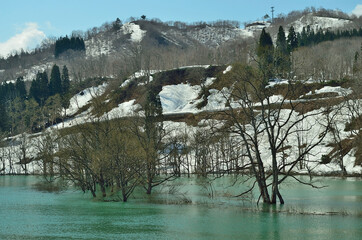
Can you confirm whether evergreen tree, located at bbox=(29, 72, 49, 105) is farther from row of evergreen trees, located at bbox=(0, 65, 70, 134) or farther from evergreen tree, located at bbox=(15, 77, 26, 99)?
evergreen tree, located at bbox=(15, 77, 26, 99)

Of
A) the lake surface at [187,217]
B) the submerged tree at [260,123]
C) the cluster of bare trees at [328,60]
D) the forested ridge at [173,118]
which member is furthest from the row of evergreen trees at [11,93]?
the submerged tree at [260,123]

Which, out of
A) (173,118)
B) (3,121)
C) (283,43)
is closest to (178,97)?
(173,118)

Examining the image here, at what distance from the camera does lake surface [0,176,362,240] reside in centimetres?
A: 2873

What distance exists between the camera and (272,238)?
27.0 meters

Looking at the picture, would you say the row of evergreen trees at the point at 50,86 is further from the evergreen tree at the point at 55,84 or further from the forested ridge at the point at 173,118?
the forested ridge at the point at 173,118

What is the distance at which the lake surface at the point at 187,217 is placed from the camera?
28.7 metres

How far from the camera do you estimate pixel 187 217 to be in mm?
34344

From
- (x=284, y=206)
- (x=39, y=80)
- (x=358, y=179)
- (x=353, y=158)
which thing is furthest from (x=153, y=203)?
(x=39, y=80)

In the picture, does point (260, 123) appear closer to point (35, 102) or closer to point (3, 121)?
point (3, 121)

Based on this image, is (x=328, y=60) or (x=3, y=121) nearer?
(x=328, y=60)

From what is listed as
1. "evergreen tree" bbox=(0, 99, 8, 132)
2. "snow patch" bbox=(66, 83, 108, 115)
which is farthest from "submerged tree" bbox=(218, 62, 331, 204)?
"snow patch" bbox=(66, 83, 108, 115)

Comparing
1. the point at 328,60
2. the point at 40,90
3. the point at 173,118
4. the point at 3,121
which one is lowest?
the point at 173,118

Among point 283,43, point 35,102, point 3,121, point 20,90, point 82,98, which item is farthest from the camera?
point 20,90

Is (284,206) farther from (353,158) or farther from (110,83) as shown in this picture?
(110,83)
